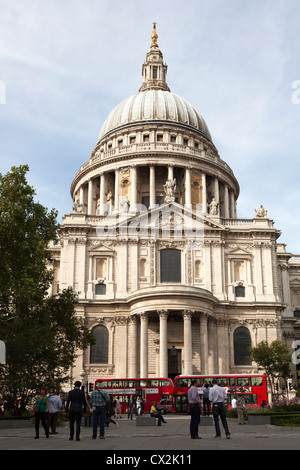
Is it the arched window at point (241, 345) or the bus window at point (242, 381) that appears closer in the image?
the bus window at point (242, 381)

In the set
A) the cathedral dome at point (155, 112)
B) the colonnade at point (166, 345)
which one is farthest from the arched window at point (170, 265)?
the cathedral dome at point (155, 112)

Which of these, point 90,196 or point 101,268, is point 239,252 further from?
point 90,196

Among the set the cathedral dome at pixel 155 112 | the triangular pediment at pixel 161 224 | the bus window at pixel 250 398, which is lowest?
the bus window at pixel 250 398

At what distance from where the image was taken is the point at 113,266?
60.9 m

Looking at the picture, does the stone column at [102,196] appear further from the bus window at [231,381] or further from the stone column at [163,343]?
the bus window at [231,381]

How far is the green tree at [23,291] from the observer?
31.8 meters

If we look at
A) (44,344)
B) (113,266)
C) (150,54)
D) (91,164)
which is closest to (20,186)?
(44,344)

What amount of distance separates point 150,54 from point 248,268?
50837mm

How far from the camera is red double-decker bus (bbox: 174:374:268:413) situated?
45.5 metres

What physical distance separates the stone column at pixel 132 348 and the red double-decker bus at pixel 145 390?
6.57m

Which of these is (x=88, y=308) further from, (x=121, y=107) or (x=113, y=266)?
(x=121, y=107)

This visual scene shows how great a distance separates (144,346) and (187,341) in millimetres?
4260

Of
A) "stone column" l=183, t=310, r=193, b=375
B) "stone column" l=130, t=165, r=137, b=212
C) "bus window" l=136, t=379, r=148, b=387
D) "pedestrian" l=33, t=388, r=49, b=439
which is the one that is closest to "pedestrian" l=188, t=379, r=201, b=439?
"pedestrian" l=33, t=388, r=49, b=439

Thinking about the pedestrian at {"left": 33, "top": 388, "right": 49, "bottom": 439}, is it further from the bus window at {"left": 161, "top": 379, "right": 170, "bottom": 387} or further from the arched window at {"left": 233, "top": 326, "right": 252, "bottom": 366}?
the arched window at {"left": 233, "top": 326, "right": 252, "bottom": 366}
